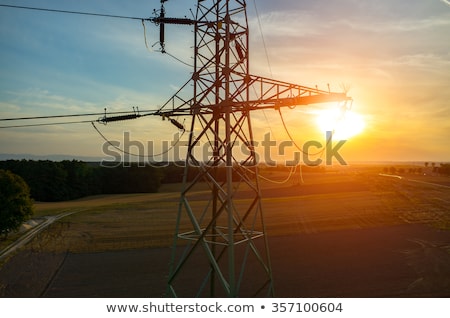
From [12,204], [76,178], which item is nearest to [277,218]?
[12,204]

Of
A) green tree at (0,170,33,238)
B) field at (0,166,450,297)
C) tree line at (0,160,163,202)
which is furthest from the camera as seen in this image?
tree line at (0,160,163,202)

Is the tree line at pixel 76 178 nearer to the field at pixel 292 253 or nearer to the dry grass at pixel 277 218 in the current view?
the dry grass at pixel 277 218

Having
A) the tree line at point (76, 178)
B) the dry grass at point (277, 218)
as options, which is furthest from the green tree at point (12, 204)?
the tree line at point (76, 178)

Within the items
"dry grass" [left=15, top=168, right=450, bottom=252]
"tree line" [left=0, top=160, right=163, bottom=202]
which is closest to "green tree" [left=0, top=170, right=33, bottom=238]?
"dry grass" [left=15, top=168, right=450, bottom=252]

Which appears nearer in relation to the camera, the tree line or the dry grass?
the dry grass

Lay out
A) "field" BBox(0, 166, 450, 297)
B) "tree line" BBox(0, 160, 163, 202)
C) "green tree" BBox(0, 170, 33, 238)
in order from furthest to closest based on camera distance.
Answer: "tree line" BBox(0, 160, 163, 202)
"green tree" BBox(0, 170, 33, 238)
"field" BBox(0, 166, 450, 297)

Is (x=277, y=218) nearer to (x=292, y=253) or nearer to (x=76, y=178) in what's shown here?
(x=292, y=253)

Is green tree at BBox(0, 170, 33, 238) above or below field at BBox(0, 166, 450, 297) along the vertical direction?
above

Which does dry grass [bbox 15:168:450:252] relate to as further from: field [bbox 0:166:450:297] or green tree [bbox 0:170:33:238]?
green tree [bbox 0:170:33:238]
